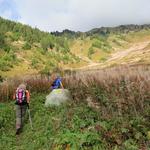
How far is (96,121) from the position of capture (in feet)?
37.3

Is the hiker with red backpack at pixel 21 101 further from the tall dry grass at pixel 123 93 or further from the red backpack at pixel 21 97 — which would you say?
the tall dry grass at pixel 123 93

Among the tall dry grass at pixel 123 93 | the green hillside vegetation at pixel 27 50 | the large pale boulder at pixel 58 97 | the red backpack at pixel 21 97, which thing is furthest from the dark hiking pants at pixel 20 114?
the green hillside vegetation at pixel 27 50

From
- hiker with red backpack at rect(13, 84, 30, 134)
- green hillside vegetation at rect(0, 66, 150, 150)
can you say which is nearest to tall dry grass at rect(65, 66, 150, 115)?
green hillside vegetation at rect(0, 66, 150, 150)

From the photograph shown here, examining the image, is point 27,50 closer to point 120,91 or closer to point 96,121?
point 120,91

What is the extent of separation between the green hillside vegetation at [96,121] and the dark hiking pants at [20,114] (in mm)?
267

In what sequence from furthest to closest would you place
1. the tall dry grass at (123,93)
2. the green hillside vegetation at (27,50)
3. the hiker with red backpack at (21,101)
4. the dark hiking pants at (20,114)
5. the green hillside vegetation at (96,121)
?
1. the green hillside vegetation at (27,50)
2. the hiker with red backpack at (21,101)
3. the dark hiking pants at (20,114)
4. the tall dry grass at (123,93)
5. the green hillside vegetation at (96,121)

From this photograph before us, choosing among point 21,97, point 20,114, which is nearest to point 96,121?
point 20,114

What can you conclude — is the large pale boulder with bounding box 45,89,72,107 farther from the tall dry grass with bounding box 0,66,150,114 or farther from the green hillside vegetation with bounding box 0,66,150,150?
the tall dry grass with bounding box 0,66,150,114

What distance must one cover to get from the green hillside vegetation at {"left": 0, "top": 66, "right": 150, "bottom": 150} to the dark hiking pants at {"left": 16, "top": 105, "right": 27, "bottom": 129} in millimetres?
267

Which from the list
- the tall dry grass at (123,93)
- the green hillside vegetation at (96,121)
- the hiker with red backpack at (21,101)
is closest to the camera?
the green hillside vegetation at (96,121)

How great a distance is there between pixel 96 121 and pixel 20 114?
4952mm

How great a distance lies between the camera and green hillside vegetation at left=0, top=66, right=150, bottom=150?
9617 millimetres

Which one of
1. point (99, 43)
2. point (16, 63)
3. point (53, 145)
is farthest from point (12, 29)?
point (53, 145)

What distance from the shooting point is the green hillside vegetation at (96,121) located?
9.62 metres
